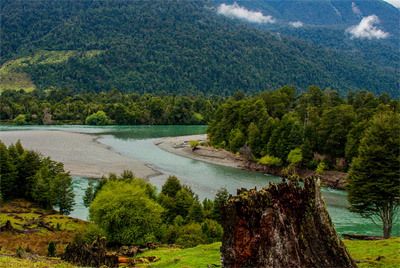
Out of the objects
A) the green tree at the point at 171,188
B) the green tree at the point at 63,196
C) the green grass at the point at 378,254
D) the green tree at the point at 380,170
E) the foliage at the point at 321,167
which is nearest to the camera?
the green grass at the point at 378,254

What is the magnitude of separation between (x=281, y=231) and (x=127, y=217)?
881 inches

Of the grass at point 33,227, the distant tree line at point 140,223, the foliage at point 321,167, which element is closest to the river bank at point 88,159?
the grass at point 33,227

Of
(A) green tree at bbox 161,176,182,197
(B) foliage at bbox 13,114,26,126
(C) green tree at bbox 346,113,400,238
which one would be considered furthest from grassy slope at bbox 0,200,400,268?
(B) foliage at bbox 13,114,26,126

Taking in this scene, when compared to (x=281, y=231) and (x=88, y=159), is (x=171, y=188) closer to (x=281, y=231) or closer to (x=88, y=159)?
(x=281, y=231)

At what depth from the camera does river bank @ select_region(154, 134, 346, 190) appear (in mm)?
57562

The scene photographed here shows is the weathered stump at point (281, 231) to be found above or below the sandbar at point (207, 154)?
above

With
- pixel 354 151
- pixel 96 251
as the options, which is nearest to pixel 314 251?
pixel 96 251

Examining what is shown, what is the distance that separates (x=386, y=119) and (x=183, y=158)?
62.5m

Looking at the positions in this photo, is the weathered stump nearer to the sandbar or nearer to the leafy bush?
the leafy bush

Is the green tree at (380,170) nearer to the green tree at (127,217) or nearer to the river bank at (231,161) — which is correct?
the green tree at (127,217)

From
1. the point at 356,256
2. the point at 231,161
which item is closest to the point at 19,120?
the point at 231,161

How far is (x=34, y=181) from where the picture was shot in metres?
42.6

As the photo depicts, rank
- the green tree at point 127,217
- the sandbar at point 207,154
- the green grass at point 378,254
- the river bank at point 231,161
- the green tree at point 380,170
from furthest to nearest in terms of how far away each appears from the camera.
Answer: the sandbar at point 207,154, the river bank at point 231,161, the green tree at point 127,217, the green tree at point 380,170, the green grass at point 378,254

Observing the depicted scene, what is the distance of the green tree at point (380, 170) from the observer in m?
26.5
